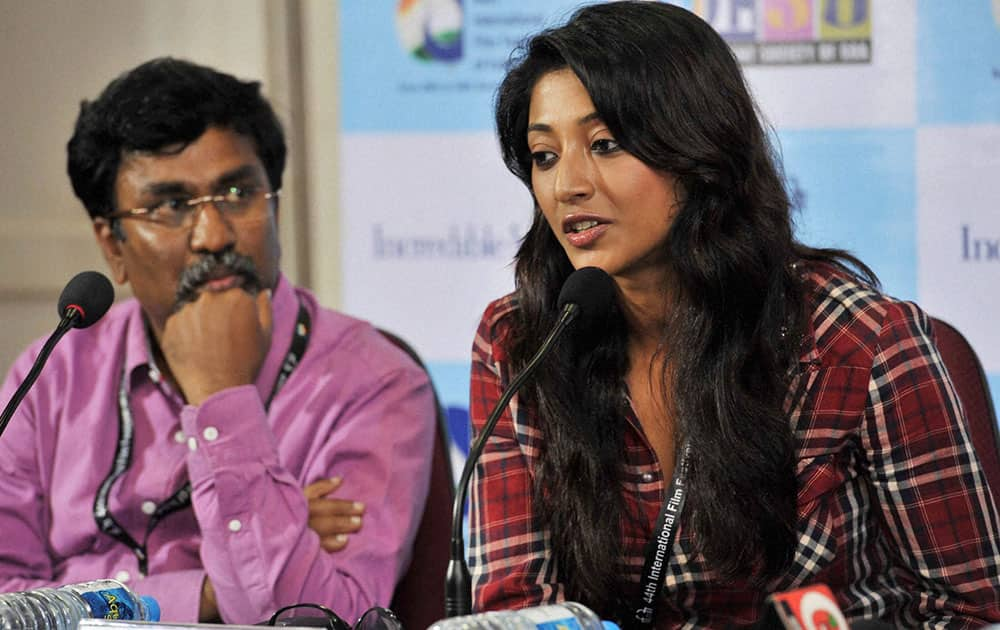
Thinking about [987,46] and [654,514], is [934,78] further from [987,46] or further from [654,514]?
[654,514]

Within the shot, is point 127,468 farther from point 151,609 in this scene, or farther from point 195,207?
point 151,609

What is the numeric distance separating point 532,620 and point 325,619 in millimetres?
399

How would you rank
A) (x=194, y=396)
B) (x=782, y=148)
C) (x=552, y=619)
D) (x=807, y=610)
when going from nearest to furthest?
(x=807, y=610) → (x=552, y=619) → (x=194, y=396) → (x=782, y=148)

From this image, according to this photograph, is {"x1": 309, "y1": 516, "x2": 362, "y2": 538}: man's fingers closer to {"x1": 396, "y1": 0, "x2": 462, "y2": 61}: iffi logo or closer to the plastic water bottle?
the plastic water bottle

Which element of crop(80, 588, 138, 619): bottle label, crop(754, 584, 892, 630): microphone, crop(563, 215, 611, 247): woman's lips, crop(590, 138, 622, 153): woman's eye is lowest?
crop(80, 588, 138, 619): bottle label

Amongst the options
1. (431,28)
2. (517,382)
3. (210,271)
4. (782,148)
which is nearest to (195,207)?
(210,271)

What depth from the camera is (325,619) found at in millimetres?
1570

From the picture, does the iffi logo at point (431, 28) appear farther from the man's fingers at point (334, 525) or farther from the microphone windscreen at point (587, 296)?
the microphone windscreen at point (587, 296)

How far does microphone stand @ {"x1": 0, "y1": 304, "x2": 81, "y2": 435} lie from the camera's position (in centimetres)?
159

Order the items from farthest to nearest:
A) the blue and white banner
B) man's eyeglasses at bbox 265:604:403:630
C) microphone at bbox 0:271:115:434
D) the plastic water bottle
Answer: the blue and white banner < microphone at bbox 0:271:115:434 < man's eyeglasses at bbox 265:604:403:630 < the plastic water bottle

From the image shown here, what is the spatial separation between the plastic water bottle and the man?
583 millimetres

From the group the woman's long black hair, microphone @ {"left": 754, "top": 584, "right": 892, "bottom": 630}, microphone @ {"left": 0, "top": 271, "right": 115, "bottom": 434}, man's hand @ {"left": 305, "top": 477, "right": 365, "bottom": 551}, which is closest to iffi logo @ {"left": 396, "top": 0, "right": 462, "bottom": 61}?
the woman's long black hair

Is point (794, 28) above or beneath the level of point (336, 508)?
above

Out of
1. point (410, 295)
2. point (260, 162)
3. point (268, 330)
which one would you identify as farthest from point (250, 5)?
point (268, 330)
